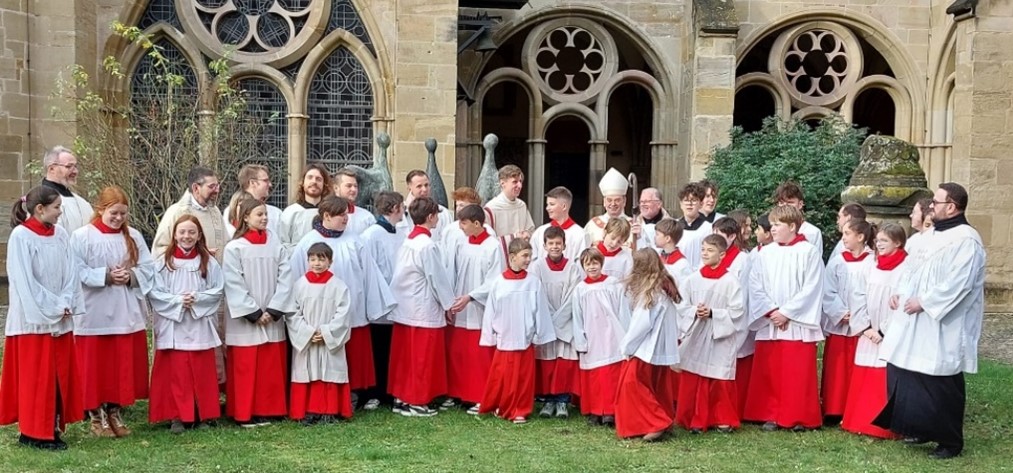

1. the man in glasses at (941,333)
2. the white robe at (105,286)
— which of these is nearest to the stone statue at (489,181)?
the white robe at (105,286)

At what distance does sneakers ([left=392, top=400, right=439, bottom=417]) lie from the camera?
8133 millimetres

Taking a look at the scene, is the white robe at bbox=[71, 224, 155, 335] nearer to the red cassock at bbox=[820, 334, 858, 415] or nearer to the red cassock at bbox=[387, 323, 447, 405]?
the red cassock at bbox=[387, 323, 447, 405]

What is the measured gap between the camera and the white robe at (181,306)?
7203 mm

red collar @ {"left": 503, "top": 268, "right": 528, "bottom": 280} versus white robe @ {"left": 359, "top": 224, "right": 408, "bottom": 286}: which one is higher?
white robe @ {"left": 359, "top": 224, "right": 408, "bottom": 286}

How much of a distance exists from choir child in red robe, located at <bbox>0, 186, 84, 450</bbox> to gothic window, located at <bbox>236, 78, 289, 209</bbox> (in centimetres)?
826

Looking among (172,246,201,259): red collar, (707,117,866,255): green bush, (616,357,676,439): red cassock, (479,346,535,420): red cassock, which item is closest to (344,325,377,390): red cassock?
(479,346,535,420): red cassock

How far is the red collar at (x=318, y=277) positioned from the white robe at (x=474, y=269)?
3.82ft

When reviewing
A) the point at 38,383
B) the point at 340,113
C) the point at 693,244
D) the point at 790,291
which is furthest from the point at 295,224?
the point at 340,113

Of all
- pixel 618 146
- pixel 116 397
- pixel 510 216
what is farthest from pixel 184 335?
pixel 618 146

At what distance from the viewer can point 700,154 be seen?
1636 cm

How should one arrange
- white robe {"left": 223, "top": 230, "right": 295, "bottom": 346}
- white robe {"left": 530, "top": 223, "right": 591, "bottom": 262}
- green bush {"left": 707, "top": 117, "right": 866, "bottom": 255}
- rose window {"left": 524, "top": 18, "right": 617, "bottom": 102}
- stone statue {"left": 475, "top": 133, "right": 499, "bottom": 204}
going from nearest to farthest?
1. white robe {"left": 223, "top": 230, "right": 295, "bottom": 346}
2. white robe {"left": 530, "top": 223, "right": 591, "bottom": 262}
3. stone statue {"left": 475, "top": 133, "right": 499, "bottom": 204}
4. green bush {"left": 707, "top": 117, "right": 866, "bottom": 255}
5. rose window {"left": 524, "top": 18, "right": 617, "bottom": 102}

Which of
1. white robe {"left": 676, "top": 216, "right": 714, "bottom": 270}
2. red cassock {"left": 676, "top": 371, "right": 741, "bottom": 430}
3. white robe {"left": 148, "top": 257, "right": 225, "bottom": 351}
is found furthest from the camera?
white robe {"left": 676, "top": 216, "right": 714, "bottom": 270}

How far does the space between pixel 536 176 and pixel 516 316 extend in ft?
33.7

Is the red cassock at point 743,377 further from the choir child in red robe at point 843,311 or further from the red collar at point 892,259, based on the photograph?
the red collar at point 892,259
